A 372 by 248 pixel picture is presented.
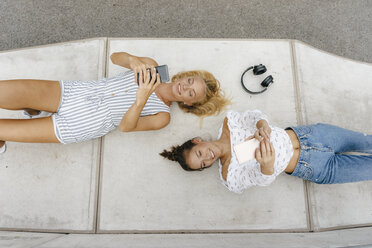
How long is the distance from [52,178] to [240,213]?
1175 mm

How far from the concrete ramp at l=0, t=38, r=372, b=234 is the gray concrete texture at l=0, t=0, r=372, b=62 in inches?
16.6

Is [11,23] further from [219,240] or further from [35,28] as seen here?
[219,240]

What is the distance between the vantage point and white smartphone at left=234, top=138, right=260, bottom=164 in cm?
125

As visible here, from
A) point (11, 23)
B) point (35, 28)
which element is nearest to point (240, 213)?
point (35, 28)

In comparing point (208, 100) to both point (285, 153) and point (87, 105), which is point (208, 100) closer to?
point (285, 153)

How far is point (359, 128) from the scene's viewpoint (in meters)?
1.76

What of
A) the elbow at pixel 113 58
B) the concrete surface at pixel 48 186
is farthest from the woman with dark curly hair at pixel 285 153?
the elbow at pixel 113 58

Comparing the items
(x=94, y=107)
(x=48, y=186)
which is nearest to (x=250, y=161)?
(x=94, y=107)

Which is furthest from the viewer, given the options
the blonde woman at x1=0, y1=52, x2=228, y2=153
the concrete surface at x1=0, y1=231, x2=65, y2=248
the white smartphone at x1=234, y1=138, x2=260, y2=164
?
the blonde woman at x1=0, y1=52, x2=228, y2=153

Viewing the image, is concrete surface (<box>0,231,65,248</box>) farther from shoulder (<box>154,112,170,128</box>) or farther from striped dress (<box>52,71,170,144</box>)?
shoulder (<box>154,112,170,128</box>)

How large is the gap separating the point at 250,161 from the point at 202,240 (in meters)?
0.52

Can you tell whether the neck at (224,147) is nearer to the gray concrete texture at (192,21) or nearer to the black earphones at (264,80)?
the black earphones at (264,80)

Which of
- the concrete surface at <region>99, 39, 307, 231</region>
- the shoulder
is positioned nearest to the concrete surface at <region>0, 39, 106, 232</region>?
the concrete surface at <region>99, 39, 307, 231</region>

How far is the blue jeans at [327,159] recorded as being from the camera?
4.92 feet
